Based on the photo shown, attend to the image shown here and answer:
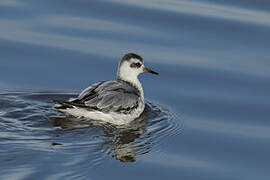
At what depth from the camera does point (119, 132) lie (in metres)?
11.3

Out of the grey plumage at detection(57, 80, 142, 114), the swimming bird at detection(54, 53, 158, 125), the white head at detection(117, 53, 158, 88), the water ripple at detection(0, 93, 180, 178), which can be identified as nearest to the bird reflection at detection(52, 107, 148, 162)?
the water ripple at detection(0, 93, 180, 178)

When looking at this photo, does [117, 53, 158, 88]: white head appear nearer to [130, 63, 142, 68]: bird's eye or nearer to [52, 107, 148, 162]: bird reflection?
[130, 63, 142, 68]: bird's eye

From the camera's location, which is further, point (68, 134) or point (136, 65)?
point (136, 65)

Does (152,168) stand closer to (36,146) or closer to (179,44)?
(36,146)

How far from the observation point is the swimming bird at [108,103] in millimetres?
11570

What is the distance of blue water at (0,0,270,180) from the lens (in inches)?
389

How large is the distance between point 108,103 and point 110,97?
116 mm

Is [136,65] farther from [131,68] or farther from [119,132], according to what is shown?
[119,132]

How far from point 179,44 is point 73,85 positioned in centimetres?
266

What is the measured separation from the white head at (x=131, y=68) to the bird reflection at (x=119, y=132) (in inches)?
36.0

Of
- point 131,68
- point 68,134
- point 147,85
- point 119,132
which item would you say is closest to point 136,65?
point 131,68

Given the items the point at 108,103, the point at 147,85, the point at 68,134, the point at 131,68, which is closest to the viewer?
the point at 68,134

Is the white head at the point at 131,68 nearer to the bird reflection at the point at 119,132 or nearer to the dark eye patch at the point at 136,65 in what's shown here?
the dark eye patch at the point at 136,65

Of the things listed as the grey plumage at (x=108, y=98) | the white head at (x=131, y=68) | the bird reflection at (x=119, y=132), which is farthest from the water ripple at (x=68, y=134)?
the white head at (x=131, y=68)
